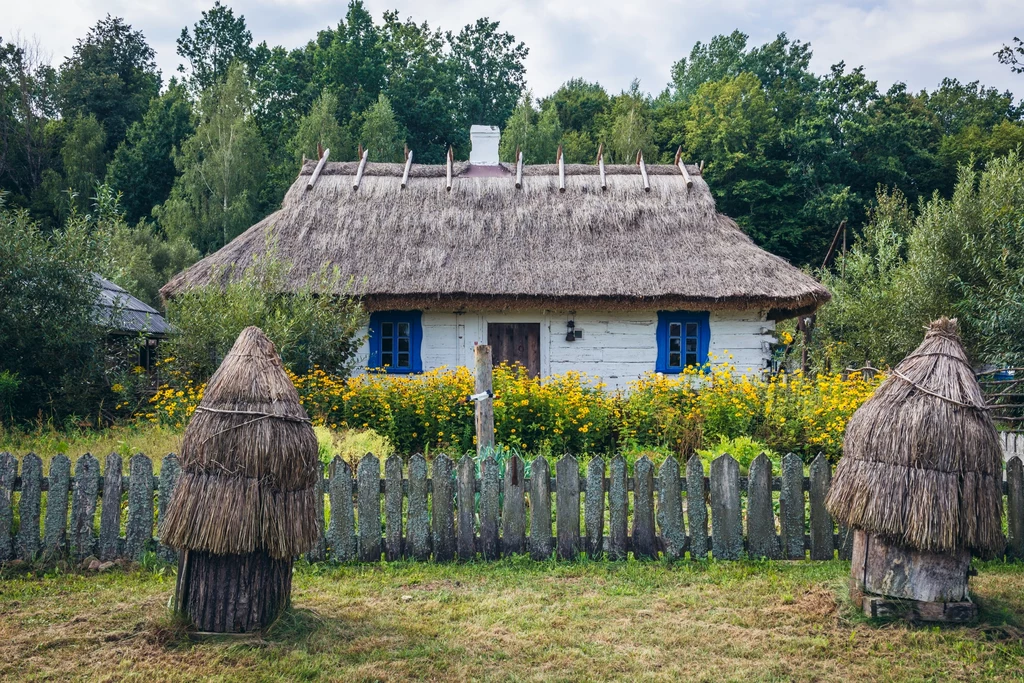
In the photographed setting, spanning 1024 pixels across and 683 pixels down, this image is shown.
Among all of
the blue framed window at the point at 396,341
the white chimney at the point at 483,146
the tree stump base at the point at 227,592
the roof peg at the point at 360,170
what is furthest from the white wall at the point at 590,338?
the tree stump base at the point at 227,592

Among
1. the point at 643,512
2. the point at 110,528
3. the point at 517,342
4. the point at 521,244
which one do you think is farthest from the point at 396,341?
the point at 643,512

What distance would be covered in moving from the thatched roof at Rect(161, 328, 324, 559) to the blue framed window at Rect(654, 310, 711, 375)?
10014 millimetres

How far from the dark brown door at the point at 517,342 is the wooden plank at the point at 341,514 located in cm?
802

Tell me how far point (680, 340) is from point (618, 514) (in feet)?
27.7

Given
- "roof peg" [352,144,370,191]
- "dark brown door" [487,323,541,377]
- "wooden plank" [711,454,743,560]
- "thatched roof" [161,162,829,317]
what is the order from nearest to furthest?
"wooden plank" [711,454,743,560]
"thatched roof" [161,162,829,317]
"dark brown door" [487,323,541,377]
"roof peg" [352,144,370,191]

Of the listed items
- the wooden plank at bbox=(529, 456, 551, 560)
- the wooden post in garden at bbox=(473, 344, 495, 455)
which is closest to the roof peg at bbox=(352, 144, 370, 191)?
the wooden post in garden at bbox=(473, 344, 495, 455)

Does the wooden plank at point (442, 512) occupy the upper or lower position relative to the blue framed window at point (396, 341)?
lower

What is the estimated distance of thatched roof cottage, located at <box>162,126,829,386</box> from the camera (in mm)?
13227

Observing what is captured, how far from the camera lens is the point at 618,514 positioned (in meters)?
6.03

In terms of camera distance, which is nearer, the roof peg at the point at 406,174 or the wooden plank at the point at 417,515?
the wooden plank at the point at 417,515

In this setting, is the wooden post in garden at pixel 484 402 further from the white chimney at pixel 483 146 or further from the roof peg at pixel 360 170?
the white chimney at pixel 483 146

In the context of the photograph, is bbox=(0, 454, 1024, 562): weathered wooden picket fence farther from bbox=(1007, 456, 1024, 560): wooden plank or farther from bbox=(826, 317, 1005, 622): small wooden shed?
bbox=(826, 317, 1005, 622): small wooden shed

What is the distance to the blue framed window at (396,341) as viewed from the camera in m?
13.7

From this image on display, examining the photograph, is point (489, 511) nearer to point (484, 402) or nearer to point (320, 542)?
point (320, 542)
